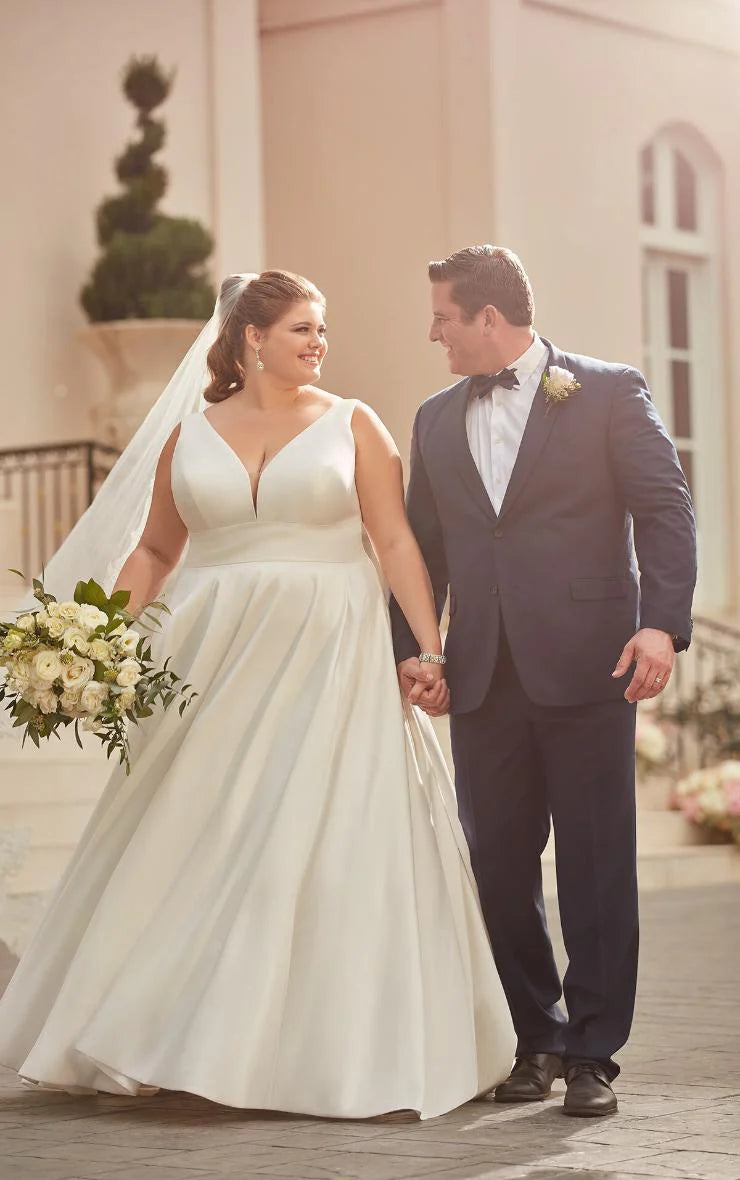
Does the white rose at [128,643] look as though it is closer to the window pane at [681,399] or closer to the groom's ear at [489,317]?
the groom's ear at [489,317]

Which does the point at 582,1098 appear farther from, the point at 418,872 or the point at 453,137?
the point at 453,137

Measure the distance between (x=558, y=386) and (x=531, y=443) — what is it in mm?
144

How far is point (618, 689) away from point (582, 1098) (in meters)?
0.91

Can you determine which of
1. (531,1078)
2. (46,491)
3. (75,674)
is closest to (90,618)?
(75,674)

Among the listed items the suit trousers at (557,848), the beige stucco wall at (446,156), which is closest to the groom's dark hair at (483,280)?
the suit trousers at (557,848)

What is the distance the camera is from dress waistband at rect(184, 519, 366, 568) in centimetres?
466

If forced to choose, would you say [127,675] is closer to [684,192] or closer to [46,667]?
[46,667]

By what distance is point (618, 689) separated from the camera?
4312 mm

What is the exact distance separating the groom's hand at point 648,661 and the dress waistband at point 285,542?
34.9 inches

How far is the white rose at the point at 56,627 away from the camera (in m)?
4.25

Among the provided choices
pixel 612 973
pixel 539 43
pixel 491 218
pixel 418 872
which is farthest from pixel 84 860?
pixel 539 43

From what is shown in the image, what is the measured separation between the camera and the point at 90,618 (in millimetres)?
4289

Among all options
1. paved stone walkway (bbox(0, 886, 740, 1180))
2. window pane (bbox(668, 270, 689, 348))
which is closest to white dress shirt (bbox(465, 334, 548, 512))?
paved stone walkway (bbox(0, 886, 740, 1180))

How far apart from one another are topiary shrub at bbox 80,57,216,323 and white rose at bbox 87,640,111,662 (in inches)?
329
